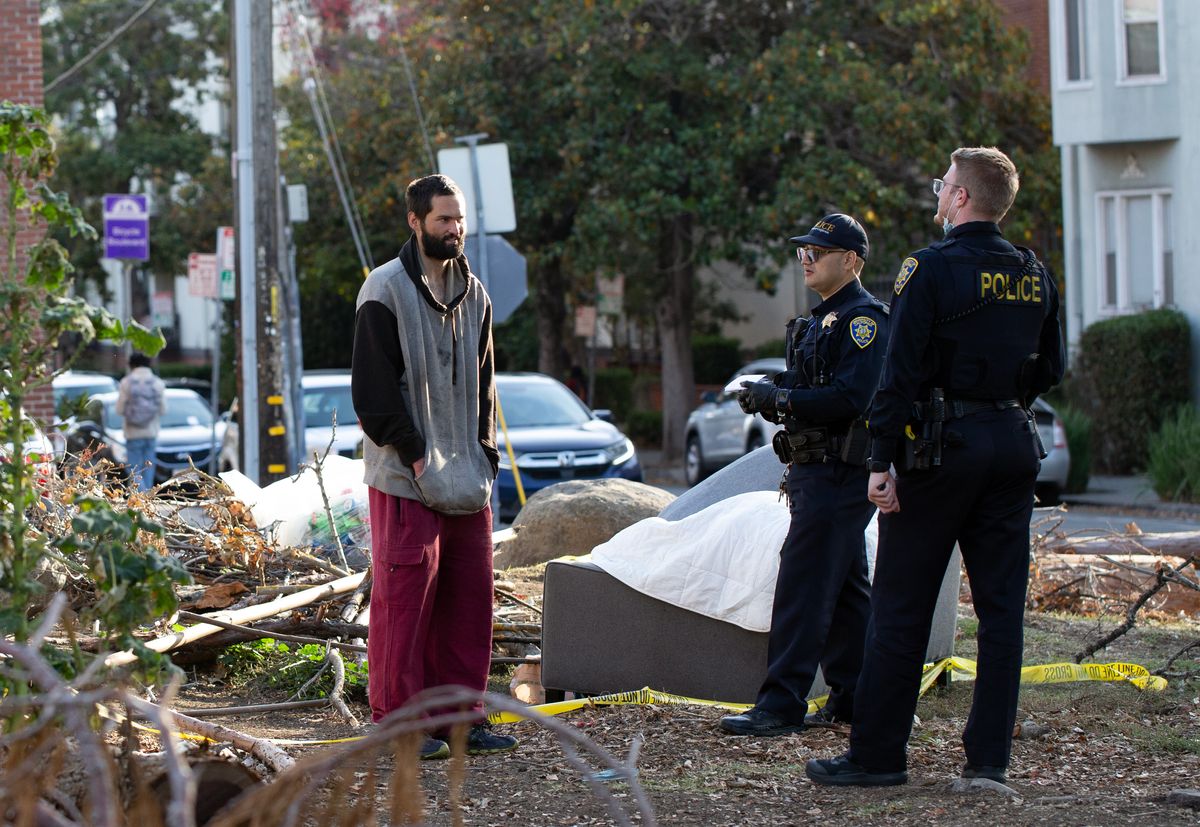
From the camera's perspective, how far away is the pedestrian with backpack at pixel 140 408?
56.0 feet

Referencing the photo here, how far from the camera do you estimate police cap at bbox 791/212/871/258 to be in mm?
5863

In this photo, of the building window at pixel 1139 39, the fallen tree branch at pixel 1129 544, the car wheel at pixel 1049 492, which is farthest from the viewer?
the building window at pixel 1139 39

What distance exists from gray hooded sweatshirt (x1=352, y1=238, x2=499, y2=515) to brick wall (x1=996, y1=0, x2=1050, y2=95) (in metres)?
23.6

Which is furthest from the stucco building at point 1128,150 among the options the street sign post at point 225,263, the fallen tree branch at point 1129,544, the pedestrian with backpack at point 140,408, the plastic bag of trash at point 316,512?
the plastic bag of trash at point 316,512

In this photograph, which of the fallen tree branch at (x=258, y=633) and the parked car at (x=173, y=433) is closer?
the fallen tree branch at (x=258, y=633)

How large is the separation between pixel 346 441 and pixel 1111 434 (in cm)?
1124

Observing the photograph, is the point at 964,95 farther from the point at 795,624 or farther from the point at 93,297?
the point at 93,297

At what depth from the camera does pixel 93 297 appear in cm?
5253

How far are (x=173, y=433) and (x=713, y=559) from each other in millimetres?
15789

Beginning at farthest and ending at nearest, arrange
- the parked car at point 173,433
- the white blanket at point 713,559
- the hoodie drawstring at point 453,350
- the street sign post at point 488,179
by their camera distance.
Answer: the parked car at point 173,433, the street sign post at point 488,179, the white blanket at point 713,559, the hoodie drawstring at point 453,350

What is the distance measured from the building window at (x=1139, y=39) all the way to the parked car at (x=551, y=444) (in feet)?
35.7

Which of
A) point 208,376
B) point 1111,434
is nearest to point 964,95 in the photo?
point 1111,434

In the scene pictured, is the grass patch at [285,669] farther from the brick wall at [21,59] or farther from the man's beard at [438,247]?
the brick wall at [21,59]

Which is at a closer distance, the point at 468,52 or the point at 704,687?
the point at 704,687
